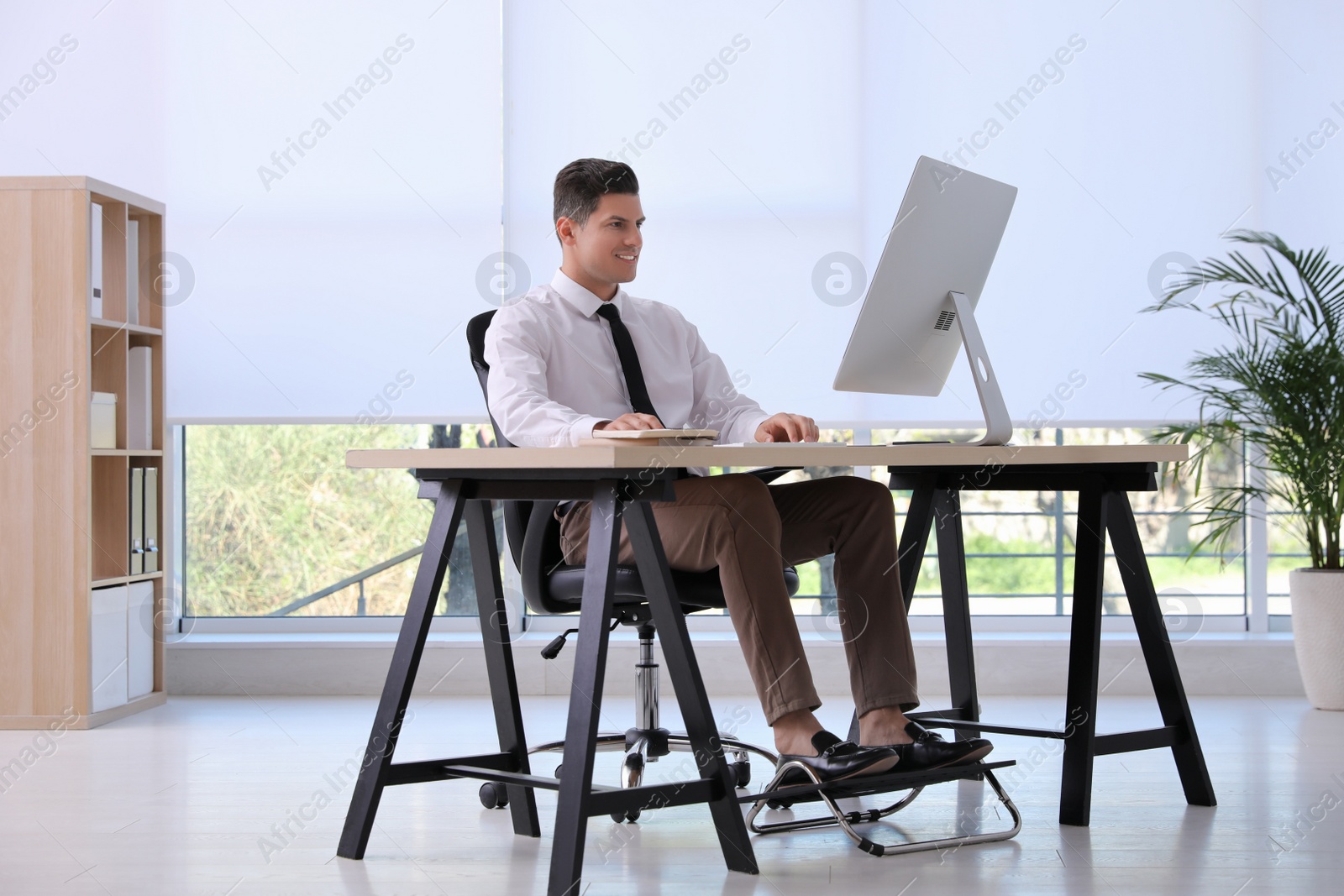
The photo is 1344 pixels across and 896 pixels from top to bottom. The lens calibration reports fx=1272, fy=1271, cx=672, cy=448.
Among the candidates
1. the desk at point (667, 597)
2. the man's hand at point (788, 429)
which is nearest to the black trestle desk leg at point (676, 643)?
the desk at point (667, 597)

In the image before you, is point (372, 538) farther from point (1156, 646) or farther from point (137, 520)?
point (1156, 646)

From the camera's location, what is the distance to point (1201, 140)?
394cm

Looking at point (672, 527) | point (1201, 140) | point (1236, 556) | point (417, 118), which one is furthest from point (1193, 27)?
point (672, 527)

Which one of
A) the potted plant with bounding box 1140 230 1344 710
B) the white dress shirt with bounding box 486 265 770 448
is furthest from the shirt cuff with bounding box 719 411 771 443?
the potted plant with bounding box 1140 230 1344 710

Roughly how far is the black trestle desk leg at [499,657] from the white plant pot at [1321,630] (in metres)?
2.39

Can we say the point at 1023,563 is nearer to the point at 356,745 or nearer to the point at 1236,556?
the point at 1236,556

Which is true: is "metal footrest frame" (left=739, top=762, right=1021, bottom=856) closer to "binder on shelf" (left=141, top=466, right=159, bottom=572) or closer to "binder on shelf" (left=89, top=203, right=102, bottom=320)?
"binder on shelf" (left=141, top=466, right=159, bottom=572)

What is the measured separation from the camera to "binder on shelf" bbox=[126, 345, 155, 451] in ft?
12.2

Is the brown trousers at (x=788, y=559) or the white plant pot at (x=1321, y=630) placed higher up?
the brown trousers at (x=788, y=559)

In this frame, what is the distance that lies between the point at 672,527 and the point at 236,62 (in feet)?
9.01

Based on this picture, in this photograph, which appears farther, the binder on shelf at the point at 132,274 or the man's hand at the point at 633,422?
the binder on shelf at the point at 132,274

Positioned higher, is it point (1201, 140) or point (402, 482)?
point (1201, 140)

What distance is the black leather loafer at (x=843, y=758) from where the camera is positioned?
1985mm

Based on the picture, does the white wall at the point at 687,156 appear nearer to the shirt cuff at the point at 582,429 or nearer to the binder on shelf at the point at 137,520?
the binder on shelf at the point at 137,520
